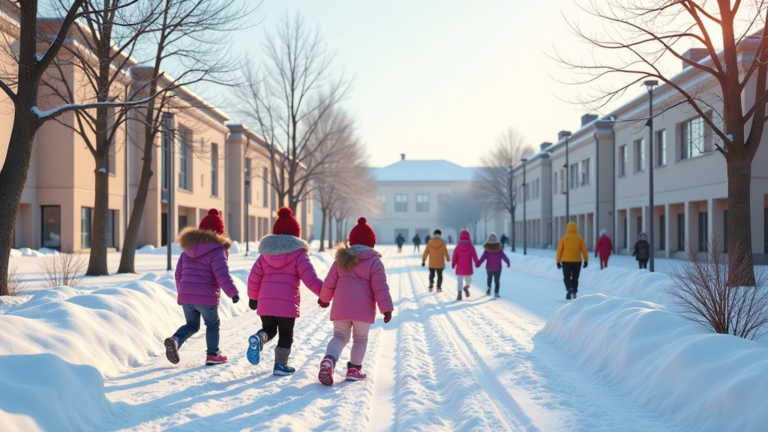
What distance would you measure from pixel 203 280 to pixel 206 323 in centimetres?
50

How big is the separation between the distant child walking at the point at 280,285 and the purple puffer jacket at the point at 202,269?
0.46m

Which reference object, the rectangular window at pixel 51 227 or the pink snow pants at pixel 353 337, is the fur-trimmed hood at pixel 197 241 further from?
the rectangular window at pixel 51 227

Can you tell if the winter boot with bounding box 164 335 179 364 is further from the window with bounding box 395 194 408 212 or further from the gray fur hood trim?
the window with bounding box 395 194 408 212

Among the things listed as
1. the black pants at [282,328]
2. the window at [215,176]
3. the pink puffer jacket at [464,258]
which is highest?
the window at [215,176]

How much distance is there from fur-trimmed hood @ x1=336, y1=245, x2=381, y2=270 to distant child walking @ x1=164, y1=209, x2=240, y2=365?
1.29 meters

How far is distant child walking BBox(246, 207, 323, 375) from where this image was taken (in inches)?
287

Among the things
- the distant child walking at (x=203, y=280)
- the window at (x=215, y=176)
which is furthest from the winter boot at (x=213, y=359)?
the window at (x=215, y=176)

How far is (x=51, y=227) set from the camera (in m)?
32.7

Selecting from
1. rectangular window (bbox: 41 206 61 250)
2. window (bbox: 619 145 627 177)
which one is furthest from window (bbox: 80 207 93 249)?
window (bbox: 619 145 627 177)

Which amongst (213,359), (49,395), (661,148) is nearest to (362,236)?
(213,359)

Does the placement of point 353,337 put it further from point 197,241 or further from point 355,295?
point 197,241

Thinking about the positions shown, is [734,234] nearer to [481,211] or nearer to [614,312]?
[614,312]

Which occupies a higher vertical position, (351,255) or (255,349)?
(351,255)

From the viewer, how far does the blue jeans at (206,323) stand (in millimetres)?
7766
